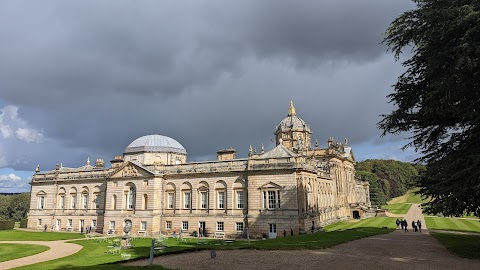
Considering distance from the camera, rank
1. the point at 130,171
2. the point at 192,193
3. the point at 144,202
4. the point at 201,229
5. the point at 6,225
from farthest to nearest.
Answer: the point at 6,225 → the point at 130,171 → the point at 144,202 → the point at 192,193 → the point at 201,229

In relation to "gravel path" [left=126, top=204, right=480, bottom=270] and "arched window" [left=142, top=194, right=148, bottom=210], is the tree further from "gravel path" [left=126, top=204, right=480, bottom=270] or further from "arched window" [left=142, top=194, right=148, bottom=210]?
"arched window" [left=142, top=194, right=148, bottom=210]

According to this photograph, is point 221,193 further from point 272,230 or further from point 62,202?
point 62,202

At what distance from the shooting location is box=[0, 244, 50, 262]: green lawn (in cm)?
2602

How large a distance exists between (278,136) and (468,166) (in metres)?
52.2

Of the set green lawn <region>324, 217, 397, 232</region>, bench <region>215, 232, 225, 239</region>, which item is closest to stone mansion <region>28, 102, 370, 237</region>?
bench <region>215, 232, 225, 239</region>

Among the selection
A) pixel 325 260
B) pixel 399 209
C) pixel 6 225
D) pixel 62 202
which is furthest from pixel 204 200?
pixel 399 209

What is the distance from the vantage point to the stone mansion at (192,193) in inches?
1502

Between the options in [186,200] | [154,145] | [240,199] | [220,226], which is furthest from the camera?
[154,145]

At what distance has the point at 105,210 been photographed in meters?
46.9

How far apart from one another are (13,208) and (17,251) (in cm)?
7498

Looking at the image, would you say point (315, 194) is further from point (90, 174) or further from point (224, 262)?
point (90, 174)

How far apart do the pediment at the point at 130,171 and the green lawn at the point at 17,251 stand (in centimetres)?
1520

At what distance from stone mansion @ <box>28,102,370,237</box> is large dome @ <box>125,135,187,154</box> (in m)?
0.15

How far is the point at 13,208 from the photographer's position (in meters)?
→ 91.2
